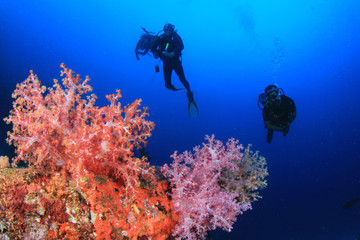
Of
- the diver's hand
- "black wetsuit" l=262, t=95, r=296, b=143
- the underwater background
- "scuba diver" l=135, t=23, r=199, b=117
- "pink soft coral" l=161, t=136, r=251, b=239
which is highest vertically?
the underwater background

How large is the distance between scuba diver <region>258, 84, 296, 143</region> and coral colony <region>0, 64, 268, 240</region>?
345 centimetres

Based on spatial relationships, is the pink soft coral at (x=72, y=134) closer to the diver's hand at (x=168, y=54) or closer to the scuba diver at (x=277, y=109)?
the scuba diver at (x=277, y=109)

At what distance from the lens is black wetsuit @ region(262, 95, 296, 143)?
18.3 feet

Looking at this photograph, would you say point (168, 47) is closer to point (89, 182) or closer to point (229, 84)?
point (89, 182)

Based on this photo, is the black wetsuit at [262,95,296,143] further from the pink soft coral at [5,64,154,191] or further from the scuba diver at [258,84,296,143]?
the pink soft coral at [5,64,154,191]

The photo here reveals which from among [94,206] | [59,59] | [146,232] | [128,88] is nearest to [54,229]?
[94,206]

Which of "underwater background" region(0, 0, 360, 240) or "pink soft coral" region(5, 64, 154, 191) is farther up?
"underwater background" region(0, 0, 360, 240)

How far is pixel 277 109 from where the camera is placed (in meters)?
5.66

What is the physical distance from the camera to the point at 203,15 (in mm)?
90375

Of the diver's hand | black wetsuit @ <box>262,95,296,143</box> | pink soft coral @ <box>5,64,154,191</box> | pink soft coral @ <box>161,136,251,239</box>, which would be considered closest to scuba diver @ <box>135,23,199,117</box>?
the diver's hand

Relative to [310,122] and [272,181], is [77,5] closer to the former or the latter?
[272,181]

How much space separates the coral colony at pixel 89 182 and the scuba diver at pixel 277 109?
3.45 meters

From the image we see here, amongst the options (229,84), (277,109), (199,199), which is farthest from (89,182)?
(229,84)

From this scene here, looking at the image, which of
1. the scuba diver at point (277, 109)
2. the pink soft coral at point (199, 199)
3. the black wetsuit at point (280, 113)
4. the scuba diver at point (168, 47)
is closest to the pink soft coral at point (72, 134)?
the pink soft coral at point (199, 199)
